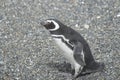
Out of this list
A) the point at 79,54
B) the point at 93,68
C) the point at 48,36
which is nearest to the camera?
the point at 79,54

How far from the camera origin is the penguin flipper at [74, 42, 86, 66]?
3602mm

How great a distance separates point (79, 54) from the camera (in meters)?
3.61

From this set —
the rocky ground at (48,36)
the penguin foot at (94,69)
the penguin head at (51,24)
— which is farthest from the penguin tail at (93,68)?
the penguin head at (51,24)

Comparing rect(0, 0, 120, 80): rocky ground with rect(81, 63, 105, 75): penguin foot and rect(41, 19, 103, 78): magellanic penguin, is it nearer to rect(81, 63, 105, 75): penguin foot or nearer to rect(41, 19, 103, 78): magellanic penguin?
rect(81, 63, 105, 75): penguin foot

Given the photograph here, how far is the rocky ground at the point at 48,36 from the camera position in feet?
13.4

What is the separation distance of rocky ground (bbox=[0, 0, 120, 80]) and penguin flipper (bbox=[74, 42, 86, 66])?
39 centimetres

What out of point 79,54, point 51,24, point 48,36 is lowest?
point 48,36

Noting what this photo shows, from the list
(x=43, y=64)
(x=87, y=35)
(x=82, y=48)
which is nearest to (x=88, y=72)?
(x=82, y=48)

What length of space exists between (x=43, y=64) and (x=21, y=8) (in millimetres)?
1349

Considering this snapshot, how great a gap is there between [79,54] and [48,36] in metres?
1.15

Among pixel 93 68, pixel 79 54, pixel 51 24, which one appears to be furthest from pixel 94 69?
pixel 51 24

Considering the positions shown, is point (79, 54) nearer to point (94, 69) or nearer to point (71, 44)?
point (71, 44)

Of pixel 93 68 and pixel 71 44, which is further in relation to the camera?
pixel 93 68

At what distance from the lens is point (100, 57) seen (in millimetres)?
4262
